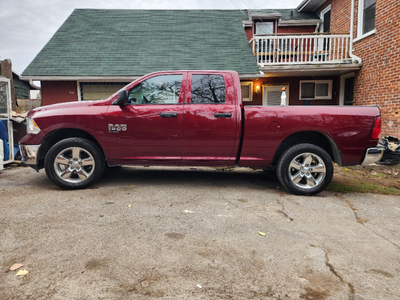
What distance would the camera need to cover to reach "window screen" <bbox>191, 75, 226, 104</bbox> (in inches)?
182

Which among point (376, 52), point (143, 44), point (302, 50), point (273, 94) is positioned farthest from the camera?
point (273, 94)

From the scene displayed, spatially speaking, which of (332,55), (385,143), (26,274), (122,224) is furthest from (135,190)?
(332,55)

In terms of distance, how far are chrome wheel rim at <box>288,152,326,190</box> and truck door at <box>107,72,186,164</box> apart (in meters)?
1.86

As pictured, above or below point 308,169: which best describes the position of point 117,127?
above

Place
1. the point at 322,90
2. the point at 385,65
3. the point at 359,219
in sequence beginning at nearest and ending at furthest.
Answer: the point at 359,219 < the point at 385,65 < the point at 322,90

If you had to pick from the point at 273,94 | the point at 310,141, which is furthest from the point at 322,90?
the point at 310,141

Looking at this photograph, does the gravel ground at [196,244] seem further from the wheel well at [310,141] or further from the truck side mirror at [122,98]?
the truck side mirror at [122,98]

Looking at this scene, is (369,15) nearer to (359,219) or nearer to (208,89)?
(208,89)

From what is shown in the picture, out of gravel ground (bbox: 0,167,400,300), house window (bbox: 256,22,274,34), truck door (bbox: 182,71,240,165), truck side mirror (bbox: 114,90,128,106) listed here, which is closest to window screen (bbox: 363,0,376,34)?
house window (bbox: 256,22,274,34)

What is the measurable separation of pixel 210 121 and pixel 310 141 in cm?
177

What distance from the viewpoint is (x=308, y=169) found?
4453mm

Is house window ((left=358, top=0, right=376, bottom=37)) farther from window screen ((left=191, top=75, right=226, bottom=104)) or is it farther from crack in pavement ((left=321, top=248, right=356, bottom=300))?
crack in pavement ((left=321, top=248, right=356, bottom=300))

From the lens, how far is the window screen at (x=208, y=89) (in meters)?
4.61

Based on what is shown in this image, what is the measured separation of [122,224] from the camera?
3.17 metres
